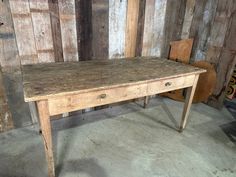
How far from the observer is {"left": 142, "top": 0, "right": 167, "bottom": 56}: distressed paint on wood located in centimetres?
228

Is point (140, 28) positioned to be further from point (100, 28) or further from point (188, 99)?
point (188, 99)

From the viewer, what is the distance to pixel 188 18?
2.60m

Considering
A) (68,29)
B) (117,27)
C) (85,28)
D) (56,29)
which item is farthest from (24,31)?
(117,27)

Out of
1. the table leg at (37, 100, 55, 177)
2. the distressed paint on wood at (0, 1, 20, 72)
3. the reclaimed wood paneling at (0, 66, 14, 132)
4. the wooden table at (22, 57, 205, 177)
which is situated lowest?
the reclaimed wood paneling at (0, 66, 14, 132)

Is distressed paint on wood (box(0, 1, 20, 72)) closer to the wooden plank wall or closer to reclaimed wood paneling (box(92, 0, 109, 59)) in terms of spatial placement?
the wooden plank wall

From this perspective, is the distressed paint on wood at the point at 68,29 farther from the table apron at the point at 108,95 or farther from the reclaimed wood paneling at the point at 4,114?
the table apron at the point at 108,95

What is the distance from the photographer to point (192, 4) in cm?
254

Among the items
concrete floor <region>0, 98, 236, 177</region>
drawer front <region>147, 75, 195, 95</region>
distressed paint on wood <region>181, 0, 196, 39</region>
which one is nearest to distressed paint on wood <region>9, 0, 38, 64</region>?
concrete floor <region>0, 98, 236, 177</region>

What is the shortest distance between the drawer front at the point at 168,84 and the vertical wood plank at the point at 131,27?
0.83 meters

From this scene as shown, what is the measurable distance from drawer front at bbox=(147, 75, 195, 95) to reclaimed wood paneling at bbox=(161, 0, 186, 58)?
2.95ft

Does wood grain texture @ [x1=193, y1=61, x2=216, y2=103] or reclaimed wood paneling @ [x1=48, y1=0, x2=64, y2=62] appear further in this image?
wood grain texture @ [x1=193, y1=61, x2=216, y2=103]

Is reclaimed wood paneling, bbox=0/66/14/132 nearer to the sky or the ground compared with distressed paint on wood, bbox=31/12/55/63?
nearer to the ground

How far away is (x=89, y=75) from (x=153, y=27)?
50.5 inches

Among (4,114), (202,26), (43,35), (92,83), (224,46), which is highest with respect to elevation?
(202,26)
